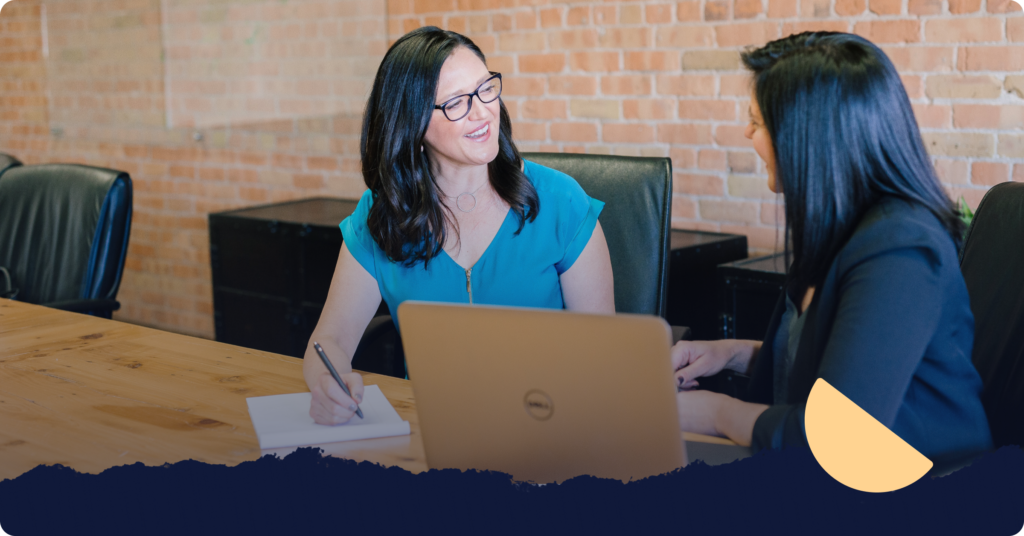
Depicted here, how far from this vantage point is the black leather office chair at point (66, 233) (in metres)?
2.38

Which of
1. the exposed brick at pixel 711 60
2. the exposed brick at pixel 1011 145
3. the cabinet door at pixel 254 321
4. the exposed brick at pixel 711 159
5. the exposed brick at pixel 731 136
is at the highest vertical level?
the exposed brick at pixel 711 60

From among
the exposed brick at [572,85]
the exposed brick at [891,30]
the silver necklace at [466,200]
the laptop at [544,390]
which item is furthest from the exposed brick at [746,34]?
the laptop at [544,390]

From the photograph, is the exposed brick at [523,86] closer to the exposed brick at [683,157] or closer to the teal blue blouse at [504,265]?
the exposed brick at [683,157]

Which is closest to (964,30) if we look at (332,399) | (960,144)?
(960,144)

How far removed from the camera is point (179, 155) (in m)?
3.98

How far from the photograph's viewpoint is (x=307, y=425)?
1.22 m

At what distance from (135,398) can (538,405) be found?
29.6 inches

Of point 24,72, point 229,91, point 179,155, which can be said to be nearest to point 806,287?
point 229,91

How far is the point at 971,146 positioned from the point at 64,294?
90.8 inches

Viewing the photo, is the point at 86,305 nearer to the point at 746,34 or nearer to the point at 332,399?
the point at 332,399

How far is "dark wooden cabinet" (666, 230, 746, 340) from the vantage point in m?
2.42

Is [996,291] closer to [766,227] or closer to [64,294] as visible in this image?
[766,227]

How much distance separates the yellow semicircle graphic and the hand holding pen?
58 cm

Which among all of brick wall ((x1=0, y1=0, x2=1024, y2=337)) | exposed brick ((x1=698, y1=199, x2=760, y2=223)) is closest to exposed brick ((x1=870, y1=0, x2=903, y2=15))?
brick wall ((x1=0, y1=0, x2=1024, y2=337))
